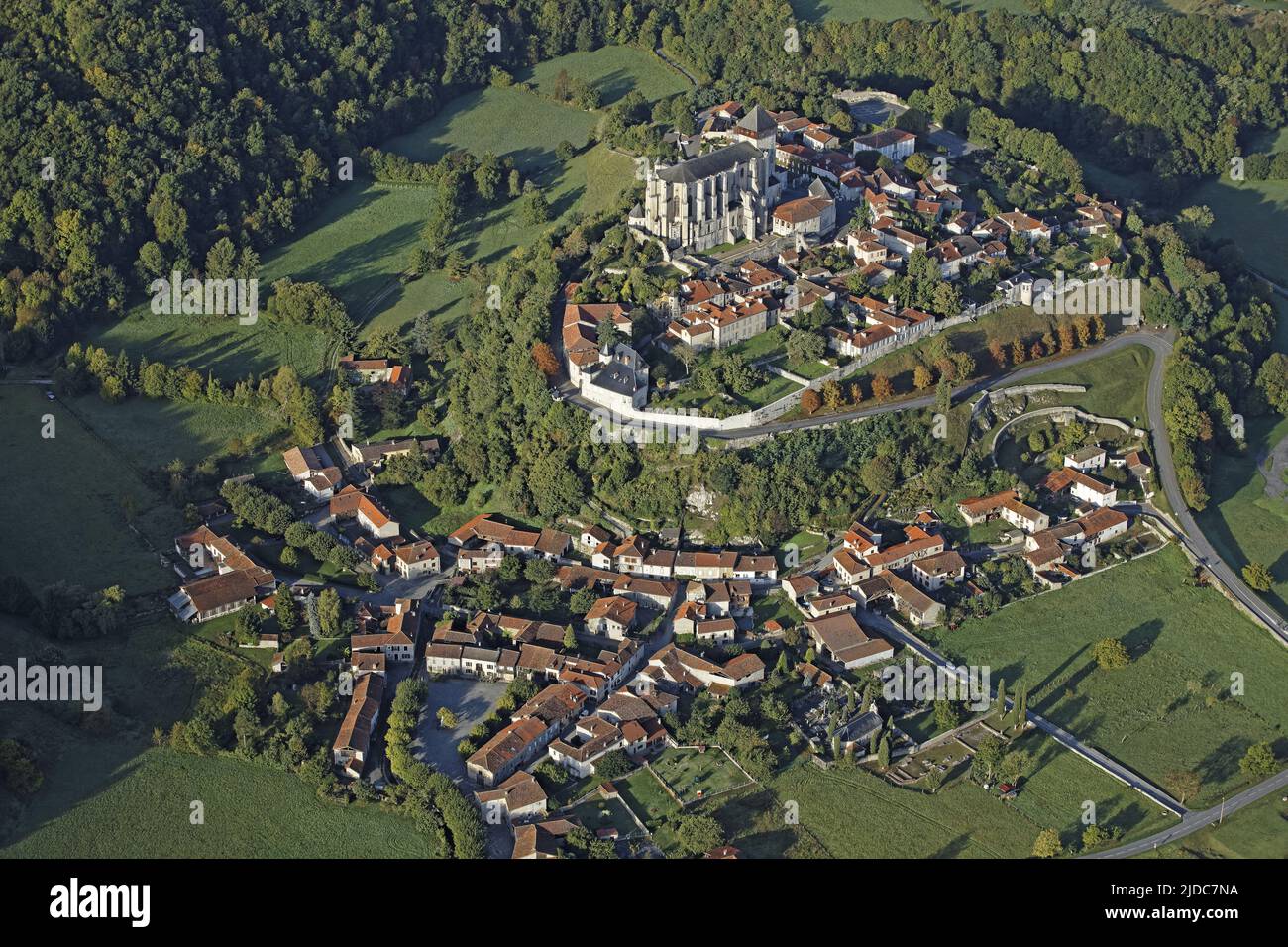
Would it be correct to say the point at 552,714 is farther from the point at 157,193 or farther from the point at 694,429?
the point at 157,193

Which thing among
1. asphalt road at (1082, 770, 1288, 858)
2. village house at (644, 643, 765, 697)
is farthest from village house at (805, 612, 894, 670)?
asphalt road at (1082, 770, 1288, 858)

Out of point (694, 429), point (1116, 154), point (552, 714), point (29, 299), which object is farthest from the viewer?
point (1116, 154)

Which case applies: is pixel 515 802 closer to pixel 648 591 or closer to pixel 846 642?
pixel 648 591

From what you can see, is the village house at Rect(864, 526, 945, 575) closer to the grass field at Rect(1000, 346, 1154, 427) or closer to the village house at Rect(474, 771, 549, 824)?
the grass field at Rect(1000, 346, 1154, 427)

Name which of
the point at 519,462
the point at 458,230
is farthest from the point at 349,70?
the point at 519,462

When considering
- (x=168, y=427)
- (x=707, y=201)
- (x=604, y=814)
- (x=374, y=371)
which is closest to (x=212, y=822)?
(x=604, y=814)

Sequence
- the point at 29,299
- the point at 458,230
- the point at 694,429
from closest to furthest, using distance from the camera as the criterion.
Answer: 1. the point at 694,429
2. the point at 29,299
3. the point at 458,230

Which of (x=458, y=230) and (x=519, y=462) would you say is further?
(x=458, y=230)

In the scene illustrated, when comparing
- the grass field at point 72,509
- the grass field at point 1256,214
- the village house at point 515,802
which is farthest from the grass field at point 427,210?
the grass field at point 1256,214
